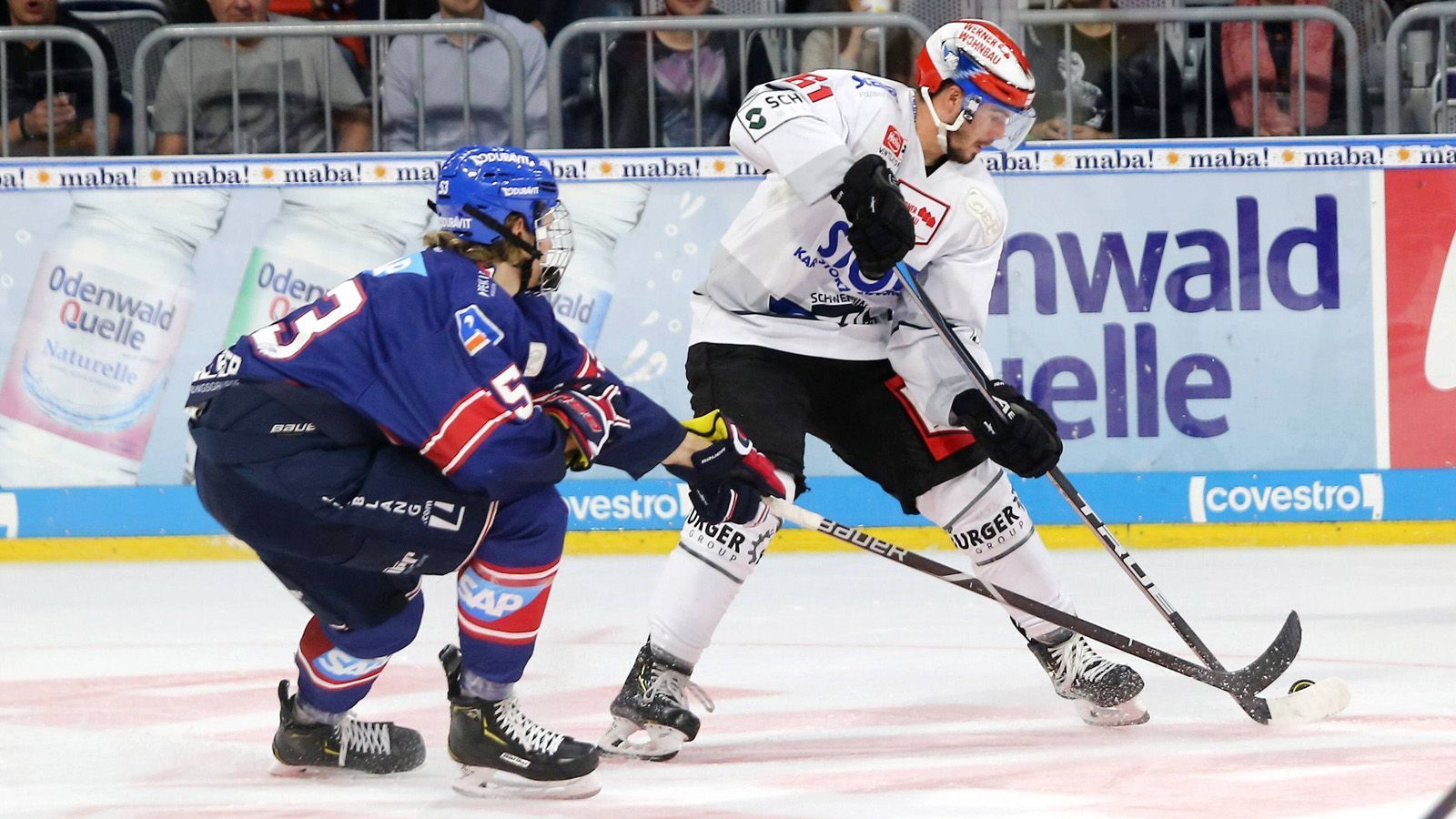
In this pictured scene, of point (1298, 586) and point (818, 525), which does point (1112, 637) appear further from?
point (1298, 586)

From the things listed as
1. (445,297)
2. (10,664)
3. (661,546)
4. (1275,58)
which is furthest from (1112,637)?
(1275,58)

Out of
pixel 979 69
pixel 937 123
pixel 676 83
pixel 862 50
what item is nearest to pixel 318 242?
pixel 676 83

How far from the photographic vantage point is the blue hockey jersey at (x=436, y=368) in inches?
100

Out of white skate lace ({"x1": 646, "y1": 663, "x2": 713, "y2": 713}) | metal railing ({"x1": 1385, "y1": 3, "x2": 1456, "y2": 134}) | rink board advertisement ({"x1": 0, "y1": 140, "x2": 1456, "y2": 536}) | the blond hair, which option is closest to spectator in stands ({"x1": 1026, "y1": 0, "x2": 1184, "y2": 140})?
rink board advertisement ({"x1": 0, "y1": 140, "x2": 1456, "y2": 536})

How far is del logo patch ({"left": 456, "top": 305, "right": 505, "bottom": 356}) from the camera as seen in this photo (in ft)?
8.39

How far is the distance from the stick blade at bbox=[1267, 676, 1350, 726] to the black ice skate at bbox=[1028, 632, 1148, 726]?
0.22 metres

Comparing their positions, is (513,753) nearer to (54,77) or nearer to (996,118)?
(996,118)

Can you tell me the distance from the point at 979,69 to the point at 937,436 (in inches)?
24.9

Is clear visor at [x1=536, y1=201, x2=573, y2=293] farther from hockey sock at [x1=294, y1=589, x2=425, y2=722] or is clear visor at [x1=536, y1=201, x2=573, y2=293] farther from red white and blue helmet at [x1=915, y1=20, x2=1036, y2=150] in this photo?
red white and blue helmet at [x1=915, y1=20, x2=1036, y2=150]

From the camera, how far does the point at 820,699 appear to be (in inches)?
138

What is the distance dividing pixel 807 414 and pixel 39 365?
10.7 feet

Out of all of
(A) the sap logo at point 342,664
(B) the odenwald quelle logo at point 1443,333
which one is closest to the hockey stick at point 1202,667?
(A) the sap logo at point 342,664

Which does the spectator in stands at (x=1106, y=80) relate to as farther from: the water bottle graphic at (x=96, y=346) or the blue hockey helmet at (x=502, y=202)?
the blue hockey helmet at (x=502, y=202)

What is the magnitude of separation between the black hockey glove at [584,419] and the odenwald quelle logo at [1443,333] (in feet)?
12.3
